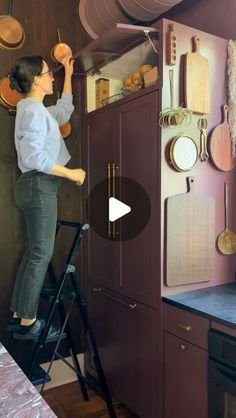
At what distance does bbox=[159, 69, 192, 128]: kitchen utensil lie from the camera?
1.73 meters

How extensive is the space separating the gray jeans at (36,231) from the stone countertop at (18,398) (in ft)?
1.47

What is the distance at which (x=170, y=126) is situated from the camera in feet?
5.79

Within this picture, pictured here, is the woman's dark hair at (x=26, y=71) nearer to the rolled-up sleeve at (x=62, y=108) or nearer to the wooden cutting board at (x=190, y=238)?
the rolled-up sleeve at (x=62, y=108)

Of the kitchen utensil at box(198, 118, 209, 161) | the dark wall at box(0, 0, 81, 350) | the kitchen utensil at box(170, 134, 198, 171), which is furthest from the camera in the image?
the dark wall at box(0, 0, 81, 350)

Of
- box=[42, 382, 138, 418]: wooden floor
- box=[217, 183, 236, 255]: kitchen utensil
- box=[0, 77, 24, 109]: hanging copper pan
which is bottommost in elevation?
box=[42, 382, 138, 418]: wooden floor

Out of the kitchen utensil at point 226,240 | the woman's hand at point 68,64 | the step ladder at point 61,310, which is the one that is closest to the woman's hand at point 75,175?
the step ladder at point 61,310

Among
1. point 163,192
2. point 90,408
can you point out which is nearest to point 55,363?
point 90,408

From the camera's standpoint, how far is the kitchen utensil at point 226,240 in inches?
78.5

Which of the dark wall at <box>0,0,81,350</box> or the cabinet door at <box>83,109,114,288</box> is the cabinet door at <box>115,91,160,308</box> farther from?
the dark wall at <box>0,0,81,350</box>

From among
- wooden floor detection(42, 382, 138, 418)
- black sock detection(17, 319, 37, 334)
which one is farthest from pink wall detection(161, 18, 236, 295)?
wooden floor detection(42, 382, 138, 418)

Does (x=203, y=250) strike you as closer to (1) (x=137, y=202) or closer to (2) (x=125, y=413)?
(1) (x=137, y=202)

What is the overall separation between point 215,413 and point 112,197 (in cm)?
122

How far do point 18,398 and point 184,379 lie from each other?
857 millimetres

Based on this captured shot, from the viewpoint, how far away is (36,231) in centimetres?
182
